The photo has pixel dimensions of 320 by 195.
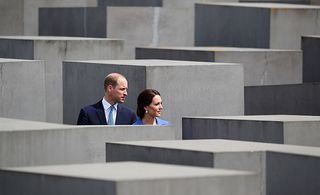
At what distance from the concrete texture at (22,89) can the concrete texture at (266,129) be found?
2696 mm

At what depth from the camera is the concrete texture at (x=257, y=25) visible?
57.6ft

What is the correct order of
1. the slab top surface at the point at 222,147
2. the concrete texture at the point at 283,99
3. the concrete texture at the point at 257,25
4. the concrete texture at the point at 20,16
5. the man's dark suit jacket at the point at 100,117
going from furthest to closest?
the concrete texture at the point at 20,16, the concrete texture at the point at 257,25, the concrete texture at the point at 283,99, the man's dark suit jacket at the point at 100,117, the slab top surface at the point at 222,147

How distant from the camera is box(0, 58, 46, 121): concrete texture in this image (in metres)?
12.4

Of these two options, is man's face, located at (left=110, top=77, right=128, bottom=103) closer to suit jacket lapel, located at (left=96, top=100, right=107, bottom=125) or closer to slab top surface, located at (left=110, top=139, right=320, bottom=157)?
suit jacket lapel, located at (left=96, top=100, right=107, bottom=125)

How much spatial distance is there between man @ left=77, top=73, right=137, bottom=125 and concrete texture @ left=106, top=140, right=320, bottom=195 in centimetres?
185

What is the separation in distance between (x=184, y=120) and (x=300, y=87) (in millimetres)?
3896

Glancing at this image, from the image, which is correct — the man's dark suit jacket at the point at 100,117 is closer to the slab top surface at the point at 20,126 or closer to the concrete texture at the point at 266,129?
the concrete texture at the point at 266,129

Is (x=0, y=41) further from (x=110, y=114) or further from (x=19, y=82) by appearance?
(x=110, y=114)

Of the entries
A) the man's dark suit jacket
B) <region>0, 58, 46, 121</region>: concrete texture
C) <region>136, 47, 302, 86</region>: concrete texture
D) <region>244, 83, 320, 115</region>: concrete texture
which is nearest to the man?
the man's dark suit jacket

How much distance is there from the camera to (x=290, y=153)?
27.1 ft

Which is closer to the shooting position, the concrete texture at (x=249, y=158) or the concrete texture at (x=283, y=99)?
the concrete texture at (x=249, y=158)

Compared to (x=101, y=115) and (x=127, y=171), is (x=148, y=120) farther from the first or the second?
(x=127, y=171)

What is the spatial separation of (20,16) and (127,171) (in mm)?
13866

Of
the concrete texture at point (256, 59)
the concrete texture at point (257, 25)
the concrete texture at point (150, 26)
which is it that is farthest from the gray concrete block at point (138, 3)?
the concrete texture at point (256, 59)
